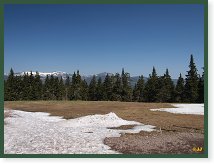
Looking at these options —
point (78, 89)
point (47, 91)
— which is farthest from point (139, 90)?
point (47, 91)

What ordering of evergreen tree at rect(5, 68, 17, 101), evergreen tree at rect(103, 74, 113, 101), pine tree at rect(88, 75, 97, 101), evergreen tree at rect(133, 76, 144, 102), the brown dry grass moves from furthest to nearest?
pine tree at rect(88, 75, 97, 101)
evergreen tree at rect(133, 76, 144, 102)
evergreen tree at rect(103, 74, 113, 101)
evergreen tree at rect(5, 68, 17, 101)
the brown dry grass

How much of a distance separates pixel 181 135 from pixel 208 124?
384 centimetres

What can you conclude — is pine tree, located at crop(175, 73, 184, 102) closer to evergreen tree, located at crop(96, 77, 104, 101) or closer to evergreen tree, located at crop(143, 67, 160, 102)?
evergreen tree, located at crop(143, 67, 160, 102)

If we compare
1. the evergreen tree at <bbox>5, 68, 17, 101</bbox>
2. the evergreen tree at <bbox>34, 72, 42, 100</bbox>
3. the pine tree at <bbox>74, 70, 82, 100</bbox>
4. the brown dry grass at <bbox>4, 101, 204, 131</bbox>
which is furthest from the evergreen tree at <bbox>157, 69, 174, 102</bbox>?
the evergreen tree at <bbox>5, 68, 17, 101</bbox>

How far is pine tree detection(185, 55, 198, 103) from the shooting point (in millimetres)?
65312

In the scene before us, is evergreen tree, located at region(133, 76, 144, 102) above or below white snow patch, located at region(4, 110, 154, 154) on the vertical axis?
above

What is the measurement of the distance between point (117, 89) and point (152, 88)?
1091 cm

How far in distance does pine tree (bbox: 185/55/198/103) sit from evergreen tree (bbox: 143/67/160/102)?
337 inches

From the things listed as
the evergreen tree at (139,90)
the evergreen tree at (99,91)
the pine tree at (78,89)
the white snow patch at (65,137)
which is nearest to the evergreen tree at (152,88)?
the evergreen tree at (139,90)

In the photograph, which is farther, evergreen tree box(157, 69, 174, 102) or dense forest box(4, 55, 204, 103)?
evergreen tree box(157, 69, 174, 102)

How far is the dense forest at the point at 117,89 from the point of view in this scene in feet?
219

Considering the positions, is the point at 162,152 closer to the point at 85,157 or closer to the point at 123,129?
the point at 85,157

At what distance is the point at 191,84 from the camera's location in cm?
6594

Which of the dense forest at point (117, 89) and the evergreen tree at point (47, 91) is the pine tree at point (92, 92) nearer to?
the dense forest at point (117, 89)
